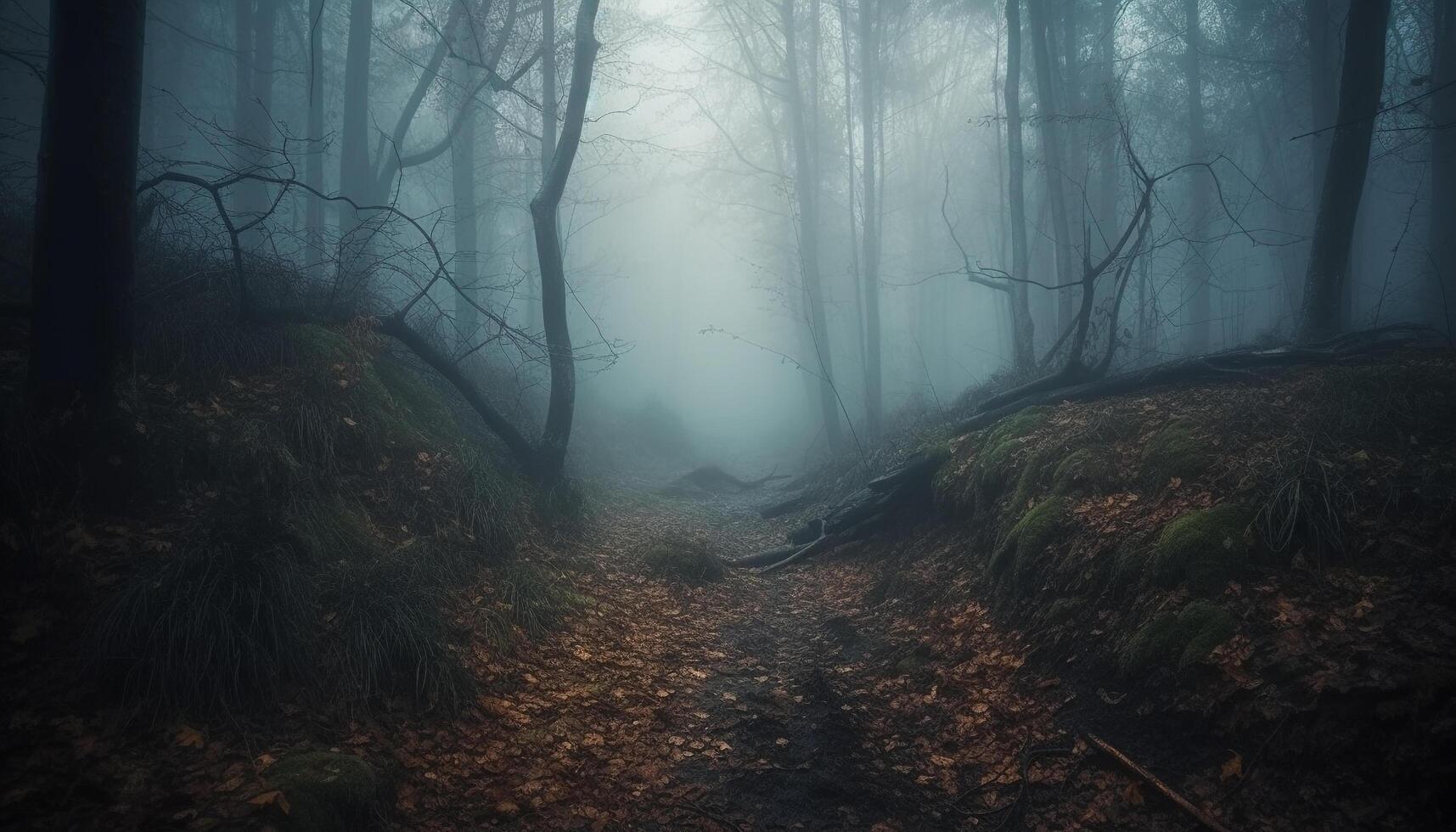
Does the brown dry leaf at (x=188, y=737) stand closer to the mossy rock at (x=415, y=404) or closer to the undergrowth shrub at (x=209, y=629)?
the undergrowth shrub at (x=209, y=629)

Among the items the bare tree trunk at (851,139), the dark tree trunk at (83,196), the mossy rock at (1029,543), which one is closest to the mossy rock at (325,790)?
the dark tree trunk at (83,196)

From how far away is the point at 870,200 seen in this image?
1827 cm

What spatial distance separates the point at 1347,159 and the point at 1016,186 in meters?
6.58

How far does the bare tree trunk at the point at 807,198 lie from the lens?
59.4 ft

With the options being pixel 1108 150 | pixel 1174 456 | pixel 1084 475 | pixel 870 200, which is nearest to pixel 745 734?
pixel 1084 475

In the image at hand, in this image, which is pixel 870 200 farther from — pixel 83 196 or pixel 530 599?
pixel 83 196

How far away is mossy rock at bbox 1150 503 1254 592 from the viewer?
4.21m

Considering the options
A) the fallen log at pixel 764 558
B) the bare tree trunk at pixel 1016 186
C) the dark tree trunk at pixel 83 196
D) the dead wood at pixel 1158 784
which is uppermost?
the bare tree trunk at pixel 1016 186

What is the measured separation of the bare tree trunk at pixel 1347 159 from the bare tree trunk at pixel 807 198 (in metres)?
10.9

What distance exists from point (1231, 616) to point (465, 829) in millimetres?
4644

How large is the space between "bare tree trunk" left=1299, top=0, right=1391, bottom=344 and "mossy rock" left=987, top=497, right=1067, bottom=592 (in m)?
4.71

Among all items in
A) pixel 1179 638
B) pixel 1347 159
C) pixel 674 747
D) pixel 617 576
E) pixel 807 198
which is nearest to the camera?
pixel 1179 638

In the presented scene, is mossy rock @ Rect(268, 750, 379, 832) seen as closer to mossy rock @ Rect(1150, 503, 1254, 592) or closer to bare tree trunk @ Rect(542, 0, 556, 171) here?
mossy rock @ Rect(1150, 503, 1254, 592)

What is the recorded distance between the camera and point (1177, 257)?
116 feet
